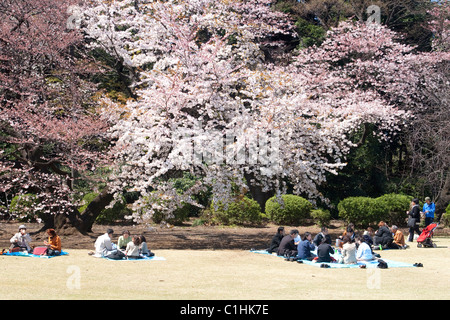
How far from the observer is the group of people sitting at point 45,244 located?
14.6 metres

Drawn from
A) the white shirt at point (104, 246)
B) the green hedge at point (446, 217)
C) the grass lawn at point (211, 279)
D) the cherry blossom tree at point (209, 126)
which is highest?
the cherry blossom tree at point (209, 126)

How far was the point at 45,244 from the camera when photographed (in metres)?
15.0

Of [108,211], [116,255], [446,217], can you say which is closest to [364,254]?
[116,255]

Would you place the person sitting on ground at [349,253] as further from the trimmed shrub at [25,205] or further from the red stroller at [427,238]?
the trimmed shrub at [25,205]

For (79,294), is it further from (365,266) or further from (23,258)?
(365,266)

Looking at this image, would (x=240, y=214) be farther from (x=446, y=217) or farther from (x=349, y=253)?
(x=349, y=253)

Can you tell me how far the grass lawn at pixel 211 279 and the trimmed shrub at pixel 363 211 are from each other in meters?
8.77

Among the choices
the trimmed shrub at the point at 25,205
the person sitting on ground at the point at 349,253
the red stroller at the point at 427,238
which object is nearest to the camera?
the person sitting on ground at the point at 349,253

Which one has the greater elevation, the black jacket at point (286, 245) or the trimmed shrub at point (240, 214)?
the trimmed shrub at point (240, 214)

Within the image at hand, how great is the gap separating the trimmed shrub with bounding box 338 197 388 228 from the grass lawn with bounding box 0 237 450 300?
28.8 ft

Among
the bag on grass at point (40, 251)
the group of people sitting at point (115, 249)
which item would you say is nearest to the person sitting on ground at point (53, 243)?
the bag on grass at point (40, 251)

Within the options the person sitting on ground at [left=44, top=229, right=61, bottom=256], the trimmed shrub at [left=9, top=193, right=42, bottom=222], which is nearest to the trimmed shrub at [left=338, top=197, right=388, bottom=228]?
the trimmed shrub at [left=9, top=193, right=42, bottom=222]

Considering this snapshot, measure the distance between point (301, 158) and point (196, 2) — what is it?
7.66m

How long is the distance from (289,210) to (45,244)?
43.3 ft
